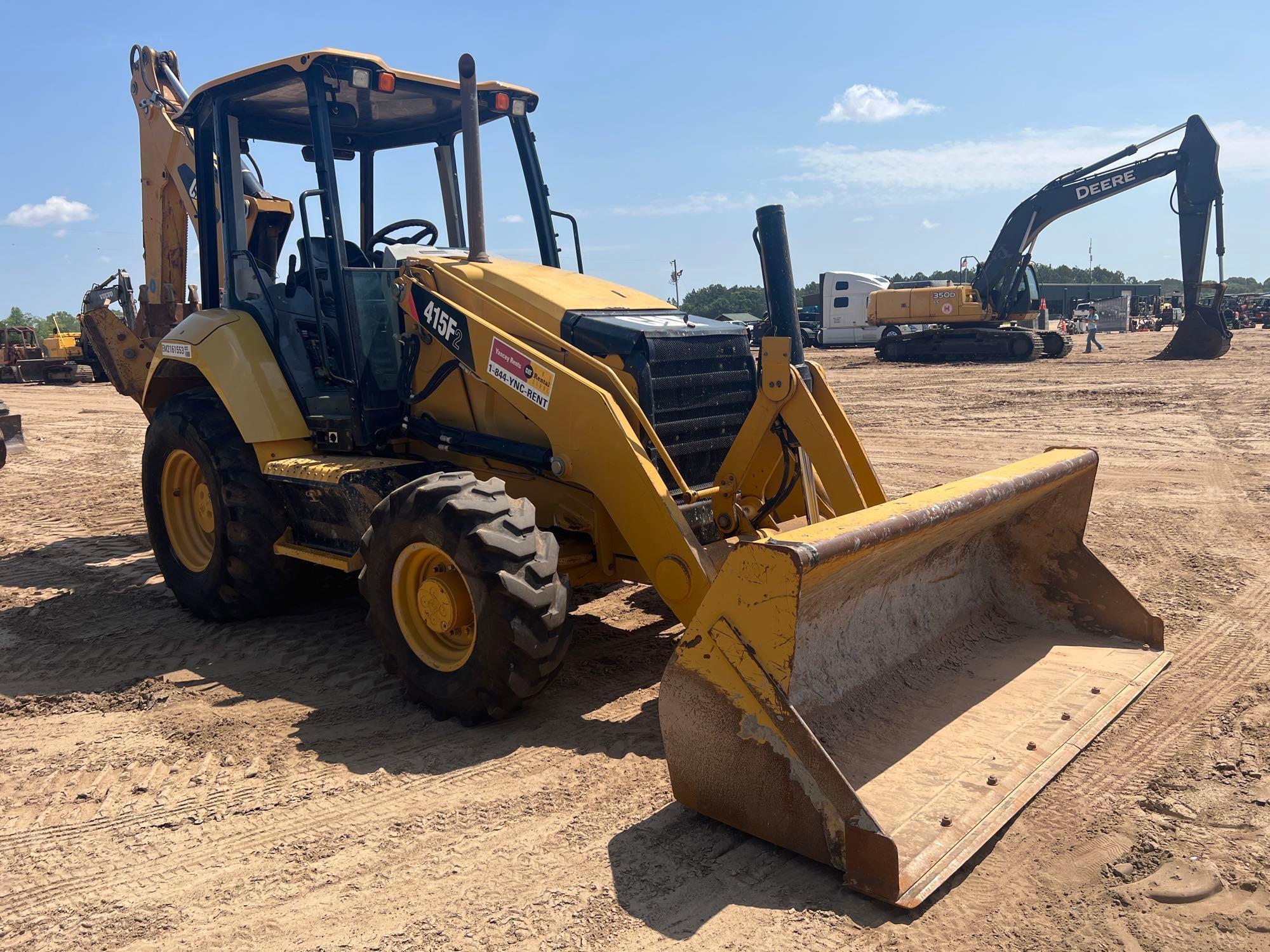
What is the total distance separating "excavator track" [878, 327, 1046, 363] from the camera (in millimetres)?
25266

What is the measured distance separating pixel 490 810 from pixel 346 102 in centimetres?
415

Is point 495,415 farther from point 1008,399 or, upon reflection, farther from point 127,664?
point 1008,399

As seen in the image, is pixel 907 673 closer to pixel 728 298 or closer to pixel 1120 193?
pixel 1120 193

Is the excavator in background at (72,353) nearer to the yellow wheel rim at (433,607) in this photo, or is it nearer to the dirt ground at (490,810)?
the dirt ground at (490,810)

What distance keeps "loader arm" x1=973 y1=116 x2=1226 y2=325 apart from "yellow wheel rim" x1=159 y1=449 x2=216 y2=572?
22.8 metres

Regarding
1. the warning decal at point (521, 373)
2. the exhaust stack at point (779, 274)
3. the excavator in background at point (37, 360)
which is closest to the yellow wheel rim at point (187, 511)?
the warning decal at point (521, 373)

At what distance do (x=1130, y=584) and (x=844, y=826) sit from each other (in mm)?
3995

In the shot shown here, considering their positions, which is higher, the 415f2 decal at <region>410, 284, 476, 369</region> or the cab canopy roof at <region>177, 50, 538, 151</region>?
the cab canopy roof at <region>177, 50, 538, 151</region>

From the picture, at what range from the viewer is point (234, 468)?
567 centimetres

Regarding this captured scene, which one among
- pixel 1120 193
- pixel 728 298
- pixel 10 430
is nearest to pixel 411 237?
pixel 10 430

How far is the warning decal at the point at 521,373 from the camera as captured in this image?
179 inches

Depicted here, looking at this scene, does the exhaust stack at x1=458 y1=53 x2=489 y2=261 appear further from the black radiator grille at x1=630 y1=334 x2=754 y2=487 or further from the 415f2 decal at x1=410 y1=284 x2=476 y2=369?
the black radiator grille at x1=630 y1=334 x2=754 y2=487

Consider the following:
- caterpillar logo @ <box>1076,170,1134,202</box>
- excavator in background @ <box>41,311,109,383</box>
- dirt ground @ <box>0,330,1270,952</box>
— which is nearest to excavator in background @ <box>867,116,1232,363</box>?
caterpillar logo @ <box>1076,170,1134,202</box>

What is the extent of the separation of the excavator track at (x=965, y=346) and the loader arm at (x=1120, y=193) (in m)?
0.81
